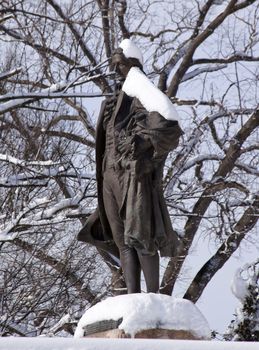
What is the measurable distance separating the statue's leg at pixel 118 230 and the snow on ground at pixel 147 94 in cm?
53

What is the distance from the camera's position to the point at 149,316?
5.79 metres

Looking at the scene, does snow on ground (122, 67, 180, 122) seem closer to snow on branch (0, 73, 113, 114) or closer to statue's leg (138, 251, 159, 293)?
statue's leg (138, 251, 159, 293)

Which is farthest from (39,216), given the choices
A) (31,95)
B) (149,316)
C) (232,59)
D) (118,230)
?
(232,59)

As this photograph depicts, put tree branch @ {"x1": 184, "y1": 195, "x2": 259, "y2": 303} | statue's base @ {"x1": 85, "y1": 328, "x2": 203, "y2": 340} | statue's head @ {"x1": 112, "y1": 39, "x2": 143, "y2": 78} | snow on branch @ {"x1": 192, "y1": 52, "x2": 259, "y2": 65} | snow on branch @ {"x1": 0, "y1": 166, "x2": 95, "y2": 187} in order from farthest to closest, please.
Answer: snow on branch @ {"x1": 192, "y1": 52, "x2": 259, "y2": 65}
tree branch @ {"x1": 184, "y1": 195, "x2": 259, "y2": 303}
snow on branch @ {"x1": 0, "y1": 166, "x2": 95, "y2": 187}
statue's head @ {"x1": 112, "y1": 39, "x2": 143, "y2": 78}
statue's base @ {"x1": 85, "y1": 328, "x2": 203, "y2": 340}

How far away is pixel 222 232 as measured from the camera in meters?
15.6

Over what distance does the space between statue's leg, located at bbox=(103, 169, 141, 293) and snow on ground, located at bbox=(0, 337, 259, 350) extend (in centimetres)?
173

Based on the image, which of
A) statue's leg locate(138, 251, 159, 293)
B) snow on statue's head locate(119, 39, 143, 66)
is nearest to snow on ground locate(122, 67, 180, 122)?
snow on statue's head locate(119, 39, 143, 66)

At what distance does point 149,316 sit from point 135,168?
1.10m

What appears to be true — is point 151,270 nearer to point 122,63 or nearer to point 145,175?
point 145,175

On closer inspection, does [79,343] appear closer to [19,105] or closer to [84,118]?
[19,105]

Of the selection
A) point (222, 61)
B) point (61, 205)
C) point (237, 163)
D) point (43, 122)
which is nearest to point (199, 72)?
point (222, 61)

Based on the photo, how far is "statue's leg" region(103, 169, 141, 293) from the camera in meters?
6.53

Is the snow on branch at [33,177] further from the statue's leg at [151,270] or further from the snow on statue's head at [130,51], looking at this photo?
the statue's leg at [151,270]

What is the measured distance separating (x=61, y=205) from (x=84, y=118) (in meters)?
4.65
